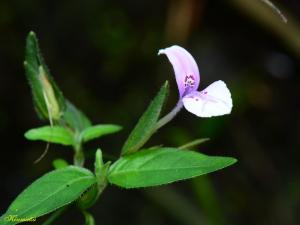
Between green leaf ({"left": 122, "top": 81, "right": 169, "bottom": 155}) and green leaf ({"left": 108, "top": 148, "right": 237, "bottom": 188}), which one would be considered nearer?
green leaf ({"left": 108, "top": 148, "right": 237, "bottom": 188})

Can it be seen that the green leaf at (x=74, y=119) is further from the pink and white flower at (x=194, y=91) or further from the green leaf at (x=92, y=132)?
the pink and white flower at (x=194, y=91)

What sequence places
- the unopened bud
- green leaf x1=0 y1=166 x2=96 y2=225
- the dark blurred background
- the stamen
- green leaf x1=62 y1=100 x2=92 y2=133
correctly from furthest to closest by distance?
the dark blurred background < green leaf x1=62 y1=100 x2=92 y2=133 < the unopened bud < the stamen < green leaf x1=0 y1=166 x2=96 y2=225

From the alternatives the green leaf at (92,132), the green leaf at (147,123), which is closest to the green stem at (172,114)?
the green leaf at (147,123)

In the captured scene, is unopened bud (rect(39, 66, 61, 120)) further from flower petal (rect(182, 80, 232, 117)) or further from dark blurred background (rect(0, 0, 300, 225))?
dark blurred background (rect(0, 0, 300, 225))

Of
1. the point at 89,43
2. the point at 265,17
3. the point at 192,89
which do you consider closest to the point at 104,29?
the point at 89,43

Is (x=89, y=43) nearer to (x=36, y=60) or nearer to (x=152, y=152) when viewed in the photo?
(x=36, y=60)

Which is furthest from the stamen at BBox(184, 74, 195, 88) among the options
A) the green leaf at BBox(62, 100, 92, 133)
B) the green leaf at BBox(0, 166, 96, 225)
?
the green leaf at BBox(62, 100, 92, 133)

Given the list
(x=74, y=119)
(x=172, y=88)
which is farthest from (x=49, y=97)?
(x=172, y=88)
